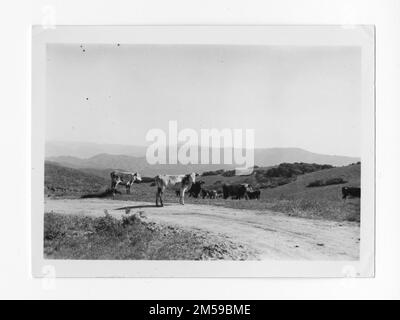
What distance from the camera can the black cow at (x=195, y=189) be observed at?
18.3 ft

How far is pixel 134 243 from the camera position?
5559 mm

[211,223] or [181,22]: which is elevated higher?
[181,22]

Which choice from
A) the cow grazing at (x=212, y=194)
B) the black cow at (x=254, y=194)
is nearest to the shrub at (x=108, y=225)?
the cow grazing at (x=212, y=194)

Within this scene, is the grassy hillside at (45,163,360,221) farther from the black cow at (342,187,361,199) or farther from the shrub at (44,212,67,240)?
the shrub at (44,212,67,240)

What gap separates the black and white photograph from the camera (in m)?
5.55

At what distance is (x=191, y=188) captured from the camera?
559 cm

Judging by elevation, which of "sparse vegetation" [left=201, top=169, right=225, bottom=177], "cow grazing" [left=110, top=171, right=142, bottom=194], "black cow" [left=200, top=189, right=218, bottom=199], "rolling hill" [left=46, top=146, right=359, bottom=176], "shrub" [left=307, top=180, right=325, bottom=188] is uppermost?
"rolling hill" [left=46, top=146, right=359, bottom=176]

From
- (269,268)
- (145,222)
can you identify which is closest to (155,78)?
(145,222)

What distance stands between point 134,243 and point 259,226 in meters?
0.91

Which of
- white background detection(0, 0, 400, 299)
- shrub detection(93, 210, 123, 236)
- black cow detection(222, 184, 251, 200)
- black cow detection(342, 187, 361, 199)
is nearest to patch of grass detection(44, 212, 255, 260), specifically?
shrub detection(93, 210, 123, 236)

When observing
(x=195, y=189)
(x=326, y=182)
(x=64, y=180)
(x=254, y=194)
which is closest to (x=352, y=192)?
(x=326, y=182)

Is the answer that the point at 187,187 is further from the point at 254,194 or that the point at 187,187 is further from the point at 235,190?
the point at 254,194

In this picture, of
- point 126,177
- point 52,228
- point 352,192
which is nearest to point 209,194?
point 126,177

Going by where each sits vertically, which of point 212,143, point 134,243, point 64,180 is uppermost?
point 212,143
